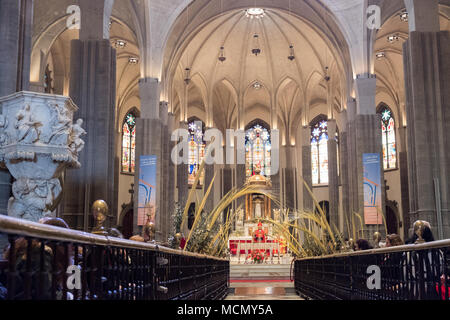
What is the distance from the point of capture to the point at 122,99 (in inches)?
1061

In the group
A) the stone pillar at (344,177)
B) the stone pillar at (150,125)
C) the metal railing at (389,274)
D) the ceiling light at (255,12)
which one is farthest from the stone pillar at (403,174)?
the metal railing at (389,274)

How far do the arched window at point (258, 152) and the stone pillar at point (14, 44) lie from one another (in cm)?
2242

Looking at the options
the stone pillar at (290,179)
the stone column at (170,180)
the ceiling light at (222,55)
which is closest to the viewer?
the stone column at (170,180)

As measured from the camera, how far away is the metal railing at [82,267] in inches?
64.4

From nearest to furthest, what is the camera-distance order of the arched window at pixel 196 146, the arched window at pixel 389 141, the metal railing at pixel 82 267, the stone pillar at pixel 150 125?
the metal railing at pixel 82 267 → the stone pillar at pixel 150 125 → the arched window at pixel 389 141 → the arched window at pixel 196 146

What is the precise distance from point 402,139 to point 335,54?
286 inches

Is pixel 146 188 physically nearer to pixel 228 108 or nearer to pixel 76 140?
pixel 76 140

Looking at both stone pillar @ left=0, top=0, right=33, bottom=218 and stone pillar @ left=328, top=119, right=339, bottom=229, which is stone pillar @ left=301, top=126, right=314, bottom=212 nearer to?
stone pillar @ left=328, top=119, right=339, bottom=229

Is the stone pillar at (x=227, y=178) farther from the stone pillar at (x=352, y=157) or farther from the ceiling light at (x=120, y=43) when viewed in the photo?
the stone pillar at (x=352, y=157)

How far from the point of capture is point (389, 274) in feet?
12.8

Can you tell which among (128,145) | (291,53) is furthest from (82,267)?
(128,145)
